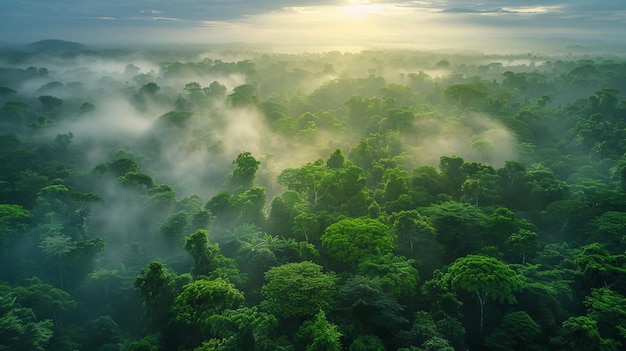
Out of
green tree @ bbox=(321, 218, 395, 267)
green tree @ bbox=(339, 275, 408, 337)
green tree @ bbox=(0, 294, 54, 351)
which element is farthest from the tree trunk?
green tree @ bbox=(0, 294, 54, 351)

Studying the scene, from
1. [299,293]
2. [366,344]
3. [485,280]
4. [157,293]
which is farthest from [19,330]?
[485,280]

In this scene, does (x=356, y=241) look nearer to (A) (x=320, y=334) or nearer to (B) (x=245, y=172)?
(A) (x=320, y=334)

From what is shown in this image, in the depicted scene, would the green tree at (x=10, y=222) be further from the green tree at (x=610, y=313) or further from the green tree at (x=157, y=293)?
the green tree at (x=610, y=313)

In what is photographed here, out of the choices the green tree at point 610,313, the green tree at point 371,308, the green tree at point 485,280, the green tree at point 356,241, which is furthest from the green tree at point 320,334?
the green tree at point 610,313

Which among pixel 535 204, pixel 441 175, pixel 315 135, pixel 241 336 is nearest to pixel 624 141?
pixel 535 204

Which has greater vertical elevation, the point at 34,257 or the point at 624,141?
the point at 624,141

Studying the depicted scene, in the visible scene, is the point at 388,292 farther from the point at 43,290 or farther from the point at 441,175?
the point at 43,290

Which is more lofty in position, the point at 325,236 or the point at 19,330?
the point at 325,236
